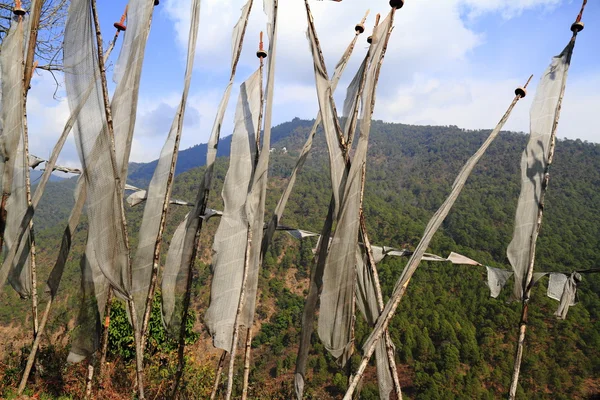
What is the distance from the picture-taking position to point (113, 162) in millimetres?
2143

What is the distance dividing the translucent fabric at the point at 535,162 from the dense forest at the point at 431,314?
2.46m

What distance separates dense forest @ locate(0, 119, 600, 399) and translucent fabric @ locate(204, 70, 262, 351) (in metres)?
0.83

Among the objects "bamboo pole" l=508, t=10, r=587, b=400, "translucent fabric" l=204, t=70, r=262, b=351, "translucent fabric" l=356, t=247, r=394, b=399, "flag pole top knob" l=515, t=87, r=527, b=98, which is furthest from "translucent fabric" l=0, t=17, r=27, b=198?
"bamboo pole" l=508, t=10, r=587, b=400

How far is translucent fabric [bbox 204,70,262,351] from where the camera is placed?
7.52ft

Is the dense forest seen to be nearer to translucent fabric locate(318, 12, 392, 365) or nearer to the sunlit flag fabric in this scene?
the sunlit flag fabric

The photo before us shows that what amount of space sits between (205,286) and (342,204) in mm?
28976

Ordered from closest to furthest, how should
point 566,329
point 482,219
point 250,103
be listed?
point 250,103 → point 566,329 → point 482,219

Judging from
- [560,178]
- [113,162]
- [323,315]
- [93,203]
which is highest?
[560,178]

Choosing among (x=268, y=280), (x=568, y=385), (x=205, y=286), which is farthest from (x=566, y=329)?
(x=205, y=286)

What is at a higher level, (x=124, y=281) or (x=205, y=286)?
(x=124, y=281)

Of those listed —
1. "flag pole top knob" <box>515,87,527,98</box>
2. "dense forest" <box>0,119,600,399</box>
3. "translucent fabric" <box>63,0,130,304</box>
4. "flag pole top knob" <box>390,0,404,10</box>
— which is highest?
"flag pole top knob" <box>390,0,404,10</box>

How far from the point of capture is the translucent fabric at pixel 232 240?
229 centimetres

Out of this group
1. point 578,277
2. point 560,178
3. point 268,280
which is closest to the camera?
point 578,277

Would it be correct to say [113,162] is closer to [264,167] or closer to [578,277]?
[264,167]
